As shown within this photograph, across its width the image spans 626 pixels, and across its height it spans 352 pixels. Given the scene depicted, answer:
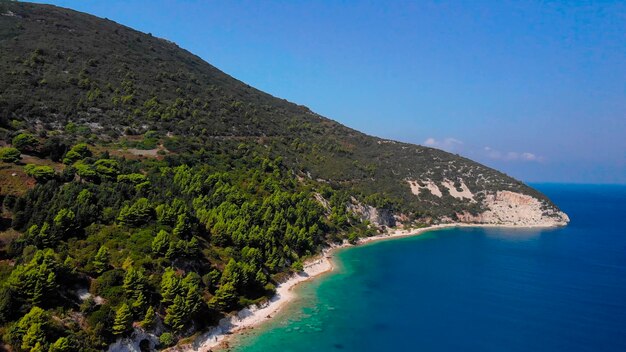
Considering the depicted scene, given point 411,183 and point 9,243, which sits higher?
point 411,183

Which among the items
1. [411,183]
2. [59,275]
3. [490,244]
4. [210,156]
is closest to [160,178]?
[210,156]

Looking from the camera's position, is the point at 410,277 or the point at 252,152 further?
the point at 252,152

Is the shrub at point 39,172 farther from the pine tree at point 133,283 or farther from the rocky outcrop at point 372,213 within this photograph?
the rocky outcrop at point 372,213

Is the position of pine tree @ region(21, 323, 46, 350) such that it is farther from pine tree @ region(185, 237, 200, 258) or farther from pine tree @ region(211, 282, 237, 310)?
pine tree @ region(185, 237, 200, 258)

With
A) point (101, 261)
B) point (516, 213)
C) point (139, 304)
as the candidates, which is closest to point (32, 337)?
point (139, 304)

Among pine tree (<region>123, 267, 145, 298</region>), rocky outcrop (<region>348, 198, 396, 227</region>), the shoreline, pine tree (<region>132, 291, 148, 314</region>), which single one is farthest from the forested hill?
the shoreline

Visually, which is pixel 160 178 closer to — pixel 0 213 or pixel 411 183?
pixel 0 213

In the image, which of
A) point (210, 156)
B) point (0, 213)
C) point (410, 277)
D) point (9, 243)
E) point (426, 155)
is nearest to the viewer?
point (9, 243)
